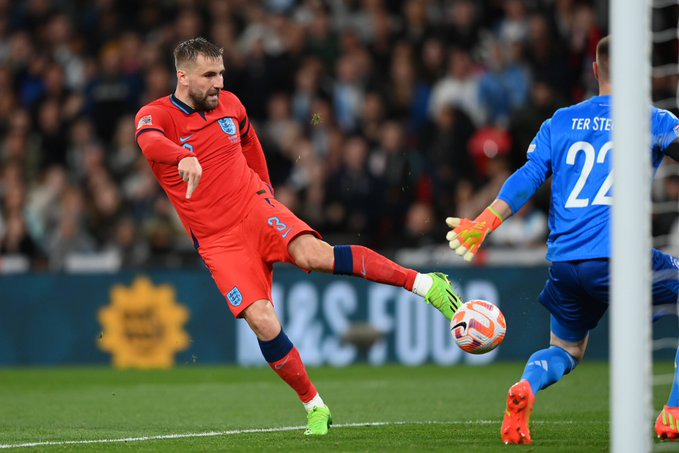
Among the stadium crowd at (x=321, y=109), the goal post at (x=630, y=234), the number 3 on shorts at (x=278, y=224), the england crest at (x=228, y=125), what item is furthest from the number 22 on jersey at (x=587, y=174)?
the stadium crowd at (x=321, y=109)

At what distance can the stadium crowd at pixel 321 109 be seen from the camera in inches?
523

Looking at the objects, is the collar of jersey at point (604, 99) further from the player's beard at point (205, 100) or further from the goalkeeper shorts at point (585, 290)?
the player's beard at point (205, 100)

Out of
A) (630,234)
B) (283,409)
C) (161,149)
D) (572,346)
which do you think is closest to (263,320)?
(161,149)

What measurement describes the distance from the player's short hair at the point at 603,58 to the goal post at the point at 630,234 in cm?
156

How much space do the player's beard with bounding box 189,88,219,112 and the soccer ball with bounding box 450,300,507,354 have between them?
1919 millimetres

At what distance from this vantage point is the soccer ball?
6289mm

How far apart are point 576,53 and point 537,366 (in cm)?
820

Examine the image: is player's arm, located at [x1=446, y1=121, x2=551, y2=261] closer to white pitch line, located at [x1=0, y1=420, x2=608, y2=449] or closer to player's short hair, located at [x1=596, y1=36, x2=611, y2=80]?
player's short hair, located at [x1=596, y1=36, x2=611, y2=80]

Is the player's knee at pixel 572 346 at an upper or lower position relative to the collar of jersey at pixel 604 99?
lower

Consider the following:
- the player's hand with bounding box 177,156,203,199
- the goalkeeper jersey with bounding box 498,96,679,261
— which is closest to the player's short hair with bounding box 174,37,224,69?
the player's hand with bounding box 177,156,203,199

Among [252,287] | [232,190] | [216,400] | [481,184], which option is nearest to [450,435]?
[252,287]

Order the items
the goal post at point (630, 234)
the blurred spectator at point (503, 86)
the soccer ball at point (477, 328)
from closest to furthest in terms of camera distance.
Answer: the goal post at point (630, 234), the soccer ball at point (477, 328), the blurred spectator at point (503, 86)

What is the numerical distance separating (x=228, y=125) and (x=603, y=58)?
7.46 feet

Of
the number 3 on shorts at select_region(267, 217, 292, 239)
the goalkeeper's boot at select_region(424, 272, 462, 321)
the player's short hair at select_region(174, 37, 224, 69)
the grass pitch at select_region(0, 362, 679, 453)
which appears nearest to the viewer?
the grass pitch at select_region(0, 362, 679, 453)
